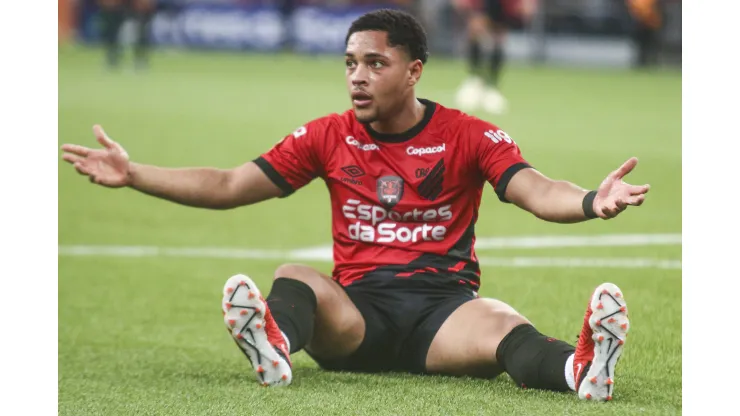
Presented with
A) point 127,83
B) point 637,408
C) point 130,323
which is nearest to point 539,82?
point 127,83

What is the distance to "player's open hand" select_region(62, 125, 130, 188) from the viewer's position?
4891 millimetres

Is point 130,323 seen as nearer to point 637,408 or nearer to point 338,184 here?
point 338,184

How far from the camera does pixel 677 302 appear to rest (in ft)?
21.7

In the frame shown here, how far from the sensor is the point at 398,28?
512cm

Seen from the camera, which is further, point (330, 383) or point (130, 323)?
point (130, 323)

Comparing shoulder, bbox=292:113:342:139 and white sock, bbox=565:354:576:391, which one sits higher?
shoulder, bbox=292:113:342:139

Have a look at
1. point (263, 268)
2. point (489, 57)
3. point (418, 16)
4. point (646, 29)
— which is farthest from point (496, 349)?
point (646, 29)

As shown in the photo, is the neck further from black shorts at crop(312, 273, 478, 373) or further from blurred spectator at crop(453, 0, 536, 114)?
blurred spectator at crop(453, 0, 536, 114)

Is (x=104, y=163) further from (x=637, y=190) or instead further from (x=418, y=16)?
(x=418, y=16)

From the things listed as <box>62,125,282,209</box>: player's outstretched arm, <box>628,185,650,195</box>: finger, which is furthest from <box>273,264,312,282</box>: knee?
<box>628,185,650,195</box>: finger

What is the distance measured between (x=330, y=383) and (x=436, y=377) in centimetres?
41

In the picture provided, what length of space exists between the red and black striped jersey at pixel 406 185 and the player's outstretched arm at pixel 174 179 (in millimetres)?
89

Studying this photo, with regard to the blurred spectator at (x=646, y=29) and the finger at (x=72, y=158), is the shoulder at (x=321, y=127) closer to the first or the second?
the finger at (x=72, y=158)

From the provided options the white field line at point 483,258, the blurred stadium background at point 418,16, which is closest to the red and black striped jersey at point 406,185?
the white field line at point 483,258
